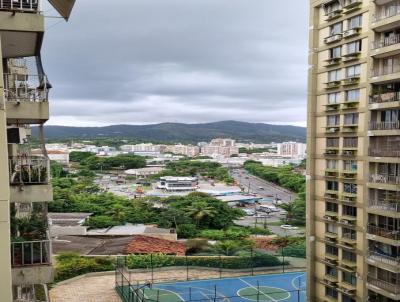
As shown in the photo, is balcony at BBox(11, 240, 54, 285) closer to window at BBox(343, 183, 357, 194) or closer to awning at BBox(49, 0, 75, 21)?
awning at BBox(49, 0, 75, 21)

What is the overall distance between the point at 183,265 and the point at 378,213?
1517 centimetres

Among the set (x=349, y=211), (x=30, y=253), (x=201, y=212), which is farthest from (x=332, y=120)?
(x=201, y=212)

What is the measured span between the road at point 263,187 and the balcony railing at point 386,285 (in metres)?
60.0

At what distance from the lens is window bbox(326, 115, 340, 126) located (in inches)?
689

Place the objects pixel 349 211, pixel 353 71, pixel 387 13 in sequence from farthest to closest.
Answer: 1. pixel 349 211
2. pixel 353 71
3. pixel 387 13

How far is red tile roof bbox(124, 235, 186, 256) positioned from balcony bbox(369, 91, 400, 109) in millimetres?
18796

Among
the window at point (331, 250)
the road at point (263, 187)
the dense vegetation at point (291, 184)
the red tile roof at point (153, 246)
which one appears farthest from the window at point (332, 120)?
the road at point (263, 187)

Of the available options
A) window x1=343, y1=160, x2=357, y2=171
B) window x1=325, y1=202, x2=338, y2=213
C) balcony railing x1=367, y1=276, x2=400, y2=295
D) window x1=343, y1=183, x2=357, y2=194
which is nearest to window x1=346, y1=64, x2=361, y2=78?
window x1=343, y1=160, x2=357, y2=171

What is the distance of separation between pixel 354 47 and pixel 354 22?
865 mm

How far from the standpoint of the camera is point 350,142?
16953 mm

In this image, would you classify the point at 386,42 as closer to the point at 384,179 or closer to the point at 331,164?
the point at 384,179

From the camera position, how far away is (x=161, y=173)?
334ft

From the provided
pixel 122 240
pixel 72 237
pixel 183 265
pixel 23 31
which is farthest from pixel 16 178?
pixel 72 237

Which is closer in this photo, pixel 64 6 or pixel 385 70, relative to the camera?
pixel 64 6
